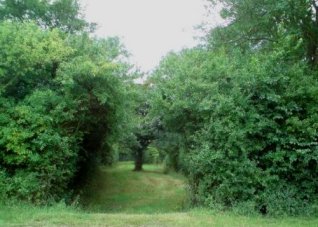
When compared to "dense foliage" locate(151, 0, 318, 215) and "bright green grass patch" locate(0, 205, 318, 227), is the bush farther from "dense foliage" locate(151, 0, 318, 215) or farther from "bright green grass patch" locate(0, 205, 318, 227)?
"bright green grass patch" locate(0, 205, 318, 227)

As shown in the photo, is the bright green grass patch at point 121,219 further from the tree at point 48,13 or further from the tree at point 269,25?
the tree at point 48,13

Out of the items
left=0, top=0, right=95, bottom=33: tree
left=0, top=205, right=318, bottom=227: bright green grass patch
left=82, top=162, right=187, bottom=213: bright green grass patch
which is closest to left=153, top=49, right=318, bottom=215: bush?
left=0, top=205, right=318, bottom=227: bright green grass patch

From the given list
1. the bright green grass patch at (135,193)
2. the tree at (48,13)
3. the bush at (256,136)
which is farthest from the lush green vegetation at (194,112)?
A: the tree at (48,13)

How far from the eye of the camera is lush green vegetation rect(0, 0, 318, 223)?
9984 mm

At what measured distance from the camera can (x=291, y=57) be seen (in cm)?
1195

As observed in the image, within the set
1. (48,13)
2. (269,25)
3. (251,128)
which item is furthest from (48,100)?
(48,13)

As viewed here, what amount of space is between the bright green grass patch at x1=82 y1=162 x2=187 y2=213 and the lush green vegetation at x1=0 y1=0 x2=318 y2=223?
1.19m

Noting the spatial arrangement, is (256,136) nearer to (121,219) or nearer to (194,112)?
(194,112)

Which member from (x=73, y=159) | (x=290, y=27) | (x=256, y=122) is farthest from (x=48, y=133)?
(x=290, y=27)

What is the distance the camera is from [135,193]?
1767 cm

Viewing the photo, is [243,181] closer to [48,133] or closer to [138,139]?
[48,133]

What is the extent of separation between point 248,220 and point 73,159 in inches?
231

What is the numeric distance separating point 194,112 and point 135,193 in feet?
25.0

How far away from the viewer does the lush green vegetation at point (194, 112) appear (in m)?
9.98
